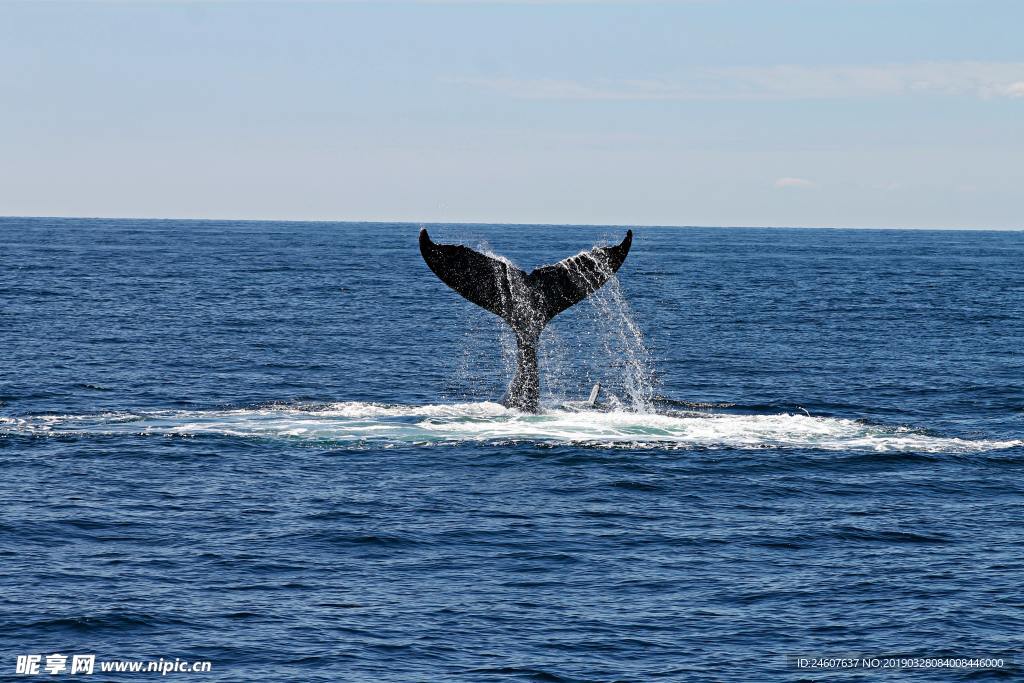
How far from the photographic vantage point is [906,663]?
46.1 ft

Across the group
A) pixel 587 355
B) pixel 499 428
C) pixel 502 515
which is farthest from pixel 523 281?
pixel 587 355

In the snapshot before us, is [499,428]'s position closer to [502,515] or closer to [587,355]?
[502,515]

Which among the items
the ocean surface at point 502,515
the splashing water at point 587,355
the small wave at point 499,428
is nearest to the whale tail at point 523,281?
the splashing water at point 587,355

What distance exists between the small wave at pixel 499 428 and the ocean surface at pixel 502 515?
11 cm

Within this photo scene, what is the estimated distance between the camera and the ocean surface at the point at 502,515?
14.5 metres

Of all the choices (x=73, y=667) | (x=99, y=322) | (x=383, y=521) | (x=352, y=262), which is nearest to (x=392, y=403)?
(x=383, y=521)

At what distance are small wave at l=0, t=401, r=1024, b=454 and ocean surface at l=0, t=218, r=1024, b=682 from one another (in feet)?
0.36

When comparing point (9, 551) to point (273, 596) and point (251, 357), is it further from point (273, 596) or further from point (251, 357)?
point (251, 357)

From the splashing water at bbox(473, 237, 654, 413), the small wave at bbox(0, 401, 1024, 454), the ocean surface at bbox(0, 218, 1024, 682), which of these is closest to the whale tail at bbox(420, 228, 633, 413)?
the splashing water at bbox(473, 237, 654, 413)

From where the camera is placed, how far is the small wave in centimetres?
2461

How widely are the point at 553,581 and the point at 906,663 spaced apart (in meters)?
4.37

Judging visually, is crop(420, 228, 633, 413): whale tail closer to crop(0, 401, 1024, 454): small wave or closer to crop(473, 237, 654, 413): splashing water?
crop(473, 237, 654, 413): splashing water

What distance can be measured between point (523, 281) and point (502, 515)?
218 inches

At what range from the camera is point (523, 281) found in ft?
78.7
